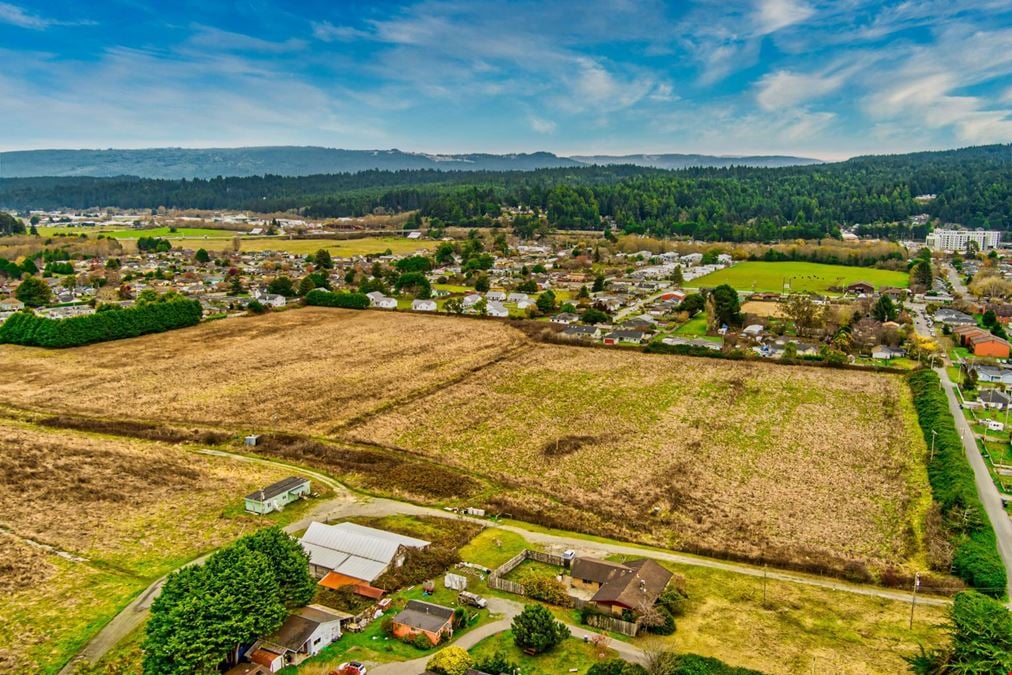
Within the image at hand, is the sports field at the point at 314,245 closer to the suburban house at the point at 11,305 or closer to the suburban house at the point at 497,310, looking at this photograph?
the suburban house at the point at 11,305

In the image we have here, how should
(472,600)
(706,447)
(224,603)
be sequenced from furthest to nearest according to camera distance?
(706,447)
(472,600)
(224,603)

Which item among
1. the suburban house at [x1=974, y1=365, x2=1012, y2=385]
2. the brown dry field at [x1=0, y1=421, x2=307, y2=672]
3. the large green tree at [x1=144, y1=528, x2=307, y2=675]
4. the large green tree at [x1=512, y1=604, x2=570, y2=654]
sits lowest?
the brown dry field at [x1=0, y1=421, x2=307, y2=672]

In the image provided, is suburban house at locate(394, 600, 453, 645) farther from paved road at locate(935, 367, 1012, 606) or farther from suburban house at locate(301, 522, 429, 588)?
paved road at locate(935, 367, 1012, 606)

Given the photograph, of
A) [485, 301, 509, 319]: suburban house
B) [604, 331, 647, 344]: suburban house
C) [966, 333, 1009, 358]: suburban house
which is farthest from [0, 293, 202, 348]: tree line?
[966, 333, 1009, 358]: suburban house

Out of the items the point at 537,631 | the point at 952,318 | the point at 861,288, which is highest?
the point at 861,288

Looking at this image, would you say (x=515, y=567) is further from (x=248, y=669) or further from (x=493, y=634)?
(x=248, y=669)

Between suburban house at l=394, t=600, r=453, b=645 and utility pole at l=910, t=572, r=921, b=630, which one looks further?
utility pole at l=910, t=572, r=921, b=630

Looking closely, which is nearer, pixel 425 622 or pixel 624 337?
pixel 425 622

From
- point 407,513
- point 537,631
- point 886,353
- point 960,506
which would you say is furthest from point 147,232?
point 960,506
